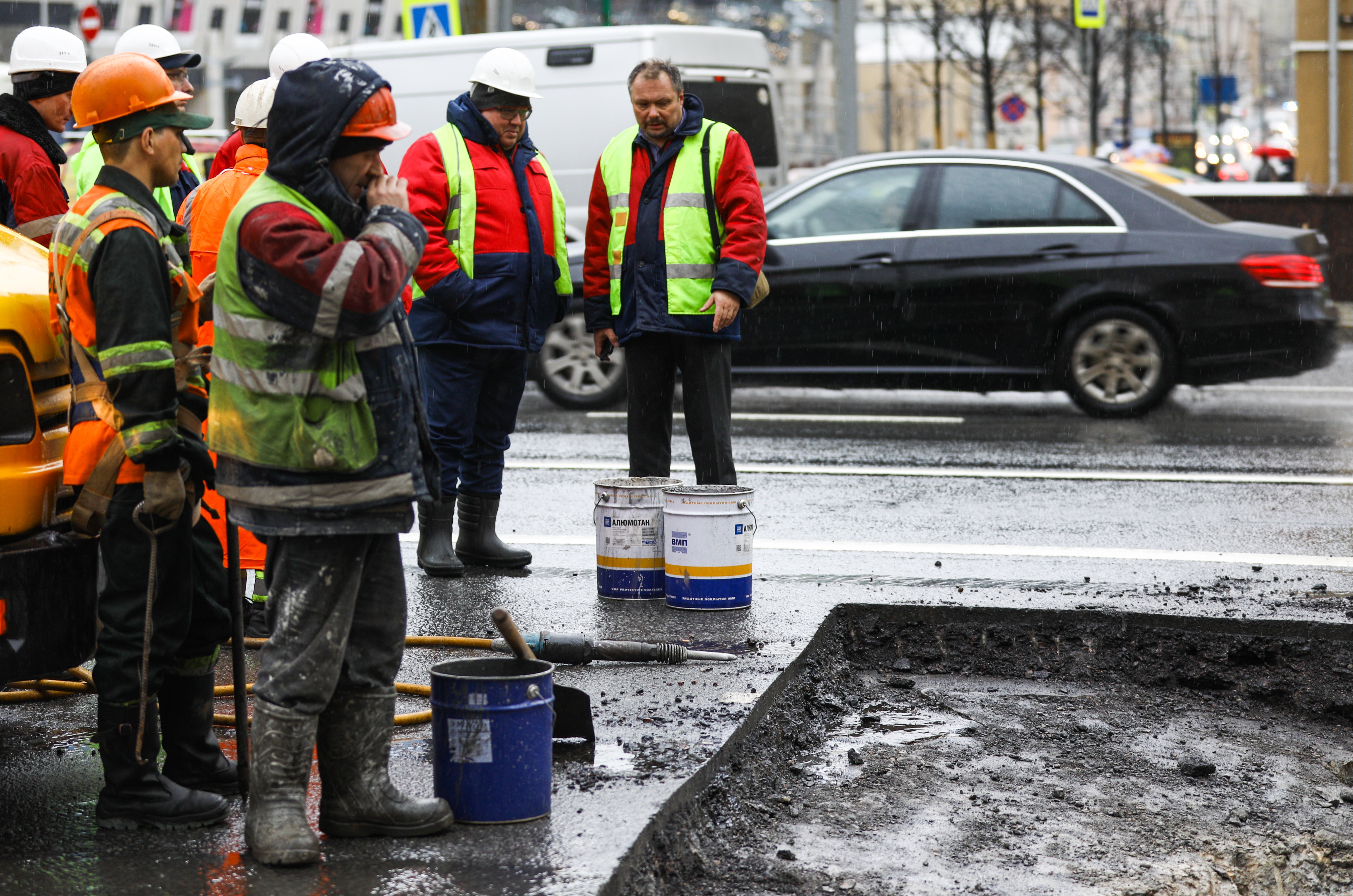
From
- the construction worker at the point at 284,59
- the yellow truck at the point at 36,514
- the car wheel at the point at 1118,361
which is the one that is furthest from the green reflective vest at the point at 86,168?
the car wheel at the point at 1118,361

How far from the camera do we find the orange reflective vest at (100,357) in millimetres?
3346

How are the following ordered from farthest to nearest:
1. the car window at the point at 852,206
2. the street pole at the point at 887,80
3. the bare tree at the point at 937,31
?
the street pole at the point at 887,80, the bare tree at the point at 937,31, the car window at the point at 852,206

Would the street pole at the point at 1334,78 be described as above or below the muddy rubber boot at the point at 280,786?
above

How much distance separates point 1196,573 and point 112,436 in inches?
175

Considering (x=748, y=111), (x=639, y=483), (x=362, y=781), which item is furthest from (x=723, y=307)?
(x=748, y=111)

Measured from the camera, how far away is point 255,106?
16.9 feet

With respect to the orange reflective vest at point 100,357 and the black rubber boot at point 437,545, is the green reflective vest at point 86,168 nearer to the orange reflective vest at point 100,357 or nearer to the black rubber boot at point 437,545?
the black rubber boot at point 437,545

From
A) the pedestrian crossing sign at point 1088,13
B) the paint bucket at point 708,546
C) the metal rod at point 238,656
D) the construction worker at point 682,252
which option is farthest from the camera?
the pedestrian crossing sign at point 1088,13

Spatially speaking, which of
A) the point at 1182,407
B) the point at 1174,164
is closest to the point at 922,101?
the point at 1174,164

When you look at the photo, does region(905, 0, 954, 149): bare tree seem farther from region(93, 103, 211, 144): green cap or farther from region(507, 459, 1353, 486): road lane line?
region(93, 103, 211, 144): green cap

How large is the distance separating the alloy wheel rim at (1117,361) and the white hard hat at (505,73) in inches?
226

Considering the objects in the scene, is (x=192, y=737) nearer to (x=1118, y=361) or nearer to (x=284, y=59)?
(x=284, y=59)

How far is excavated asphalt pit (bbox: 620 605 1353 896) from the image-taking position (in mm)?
3752

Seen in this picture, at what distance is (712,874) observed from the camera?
3588 millimetres
